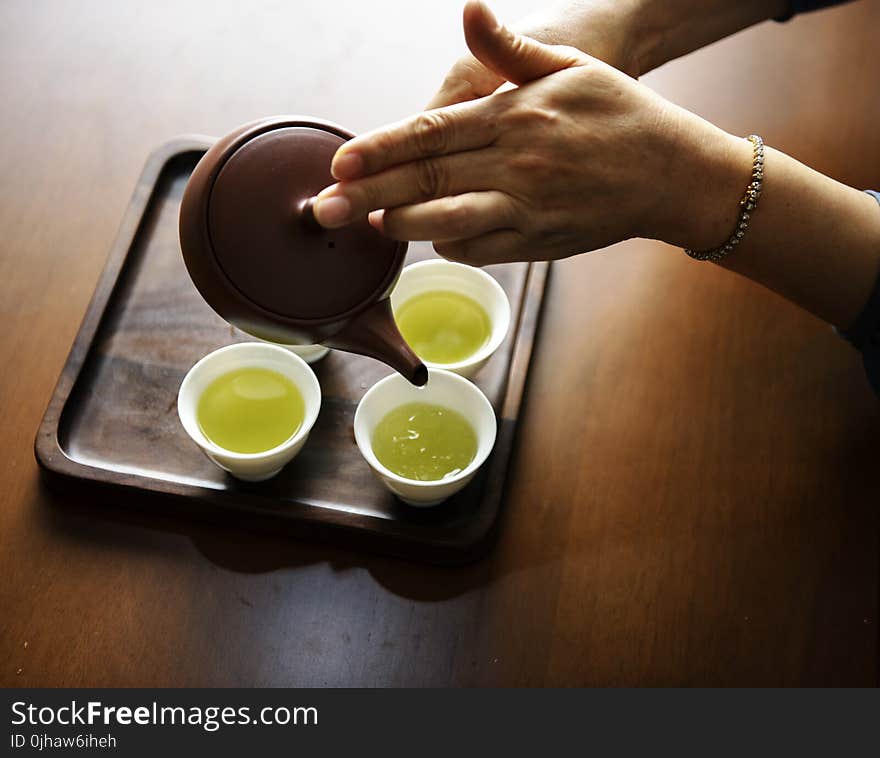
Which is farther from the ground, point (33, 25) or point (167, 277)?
point (33, 25)

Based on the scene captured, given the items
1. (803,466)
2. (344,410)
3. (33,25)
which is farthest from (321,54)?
(803,466)

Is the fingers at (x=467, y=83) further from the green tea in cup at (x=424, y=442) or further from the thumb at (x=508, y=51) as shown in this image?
the green tea in cup at (x=424, y=442)

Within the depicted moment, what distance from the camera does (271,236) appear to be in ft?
2.83

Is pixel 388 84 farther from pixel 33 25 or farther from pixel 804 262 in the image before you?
pixel 804 262

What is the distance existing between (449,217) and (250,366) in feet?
1.19

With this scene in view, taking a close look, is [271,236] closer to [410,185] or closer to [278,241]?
[278,241]

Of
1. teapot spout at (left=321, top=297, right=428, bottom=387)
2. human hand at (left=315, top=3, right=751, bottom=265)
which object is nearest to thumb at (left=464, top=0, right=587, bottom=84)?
human hand at (left=315, top=3, right=751, bottom=265)

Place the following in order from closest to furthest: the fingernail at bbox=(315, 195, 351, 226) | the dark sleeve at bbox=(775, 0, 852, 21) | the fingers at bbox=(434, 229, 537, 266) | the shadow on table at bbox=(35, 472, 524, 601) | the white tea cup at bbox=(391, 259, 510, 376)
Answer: the fingernail at bbox=(315, 195, 351, 226), the fingers at bbox=(434, 229, 537, 266), the shadow on table at bbox=(35, 472, 524, 601), the white tea cup at bbox=(391, 259, 510, 376), the dark sleeve at bbox=(775, 0, 852, 21)

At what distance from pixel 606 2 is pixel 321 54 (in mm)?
559

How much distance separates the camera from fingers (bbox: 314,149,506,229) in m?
0.85

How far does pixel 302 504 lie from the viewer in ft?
3.53

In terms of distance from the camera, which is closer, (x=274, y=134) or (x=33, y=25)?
(x=274, y=134)

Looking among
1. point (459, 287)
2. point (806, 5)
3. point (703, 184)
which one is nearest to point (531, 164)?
point (703, 184)

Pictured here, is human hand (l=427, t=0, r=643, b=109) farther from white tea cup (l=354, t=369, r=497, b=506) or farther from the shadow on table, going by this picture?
the shadow on table
